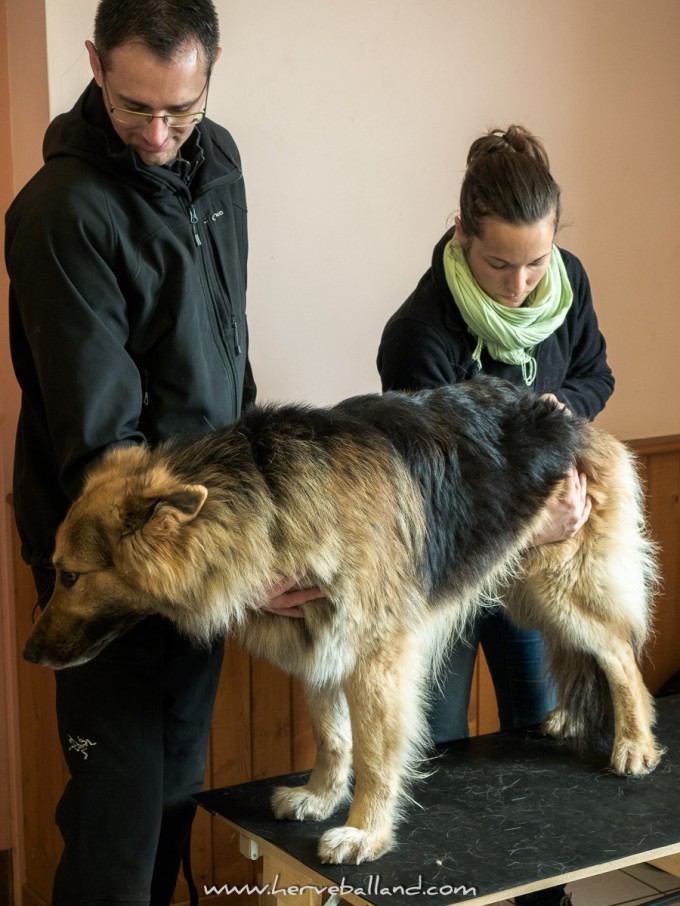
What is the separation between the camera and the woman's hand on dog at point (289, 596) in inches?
71.5

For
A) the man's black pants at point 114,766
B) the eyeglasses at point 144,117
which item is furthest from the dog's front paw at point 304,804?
the eyeglasses at point 144,117

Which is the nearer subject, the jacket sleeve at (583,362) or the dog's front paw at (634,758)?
the dog's front paw at (634,758)

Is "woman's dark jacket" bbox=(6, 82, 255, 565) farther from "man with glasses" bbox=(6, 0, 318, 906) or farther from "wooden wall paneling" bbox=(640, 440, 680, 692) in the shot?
Answer: "wooden wall paneling" bbox=(640, 440, 680, 692)

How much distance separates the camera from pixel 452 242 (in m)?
2.33

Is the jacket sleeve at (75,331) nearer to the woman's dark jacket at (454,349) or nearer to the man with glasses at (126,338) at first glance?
the man with glasses at (126,338)

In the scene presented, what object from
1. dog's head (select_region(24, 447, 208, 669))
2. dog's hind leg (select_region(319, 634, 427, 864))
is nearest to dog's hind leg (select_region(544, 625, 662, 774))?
dog's hind leg (select_region(319, 634, 427, 864))

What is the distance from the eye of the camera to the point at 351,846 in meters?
1.88

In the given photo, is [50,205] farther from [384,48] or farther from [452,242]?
[384,48]

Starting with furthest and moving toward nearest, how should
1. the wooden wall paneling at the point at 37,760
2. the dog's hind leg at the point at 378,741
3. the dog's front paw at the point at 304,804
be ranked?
the wooden wall paneling at the point at 37,760
the dog's front paw at the point at 304,804
the dog's hind leg at the point at 378,741

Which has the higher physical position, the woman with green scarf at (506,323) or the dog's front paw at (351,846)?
the woman with green scarf at (506,323)

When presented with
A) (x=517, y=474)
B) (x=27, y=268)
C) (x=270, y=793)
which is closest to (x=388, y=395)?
(x=517, y=474)

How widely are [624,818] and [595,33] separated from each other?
2438 millimetres

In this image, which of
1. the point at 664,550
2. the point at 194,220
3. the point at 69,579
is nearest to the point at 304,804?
the point at 69,579

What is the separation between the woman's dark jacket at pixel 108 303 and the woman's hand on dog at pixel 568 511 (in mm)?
709
